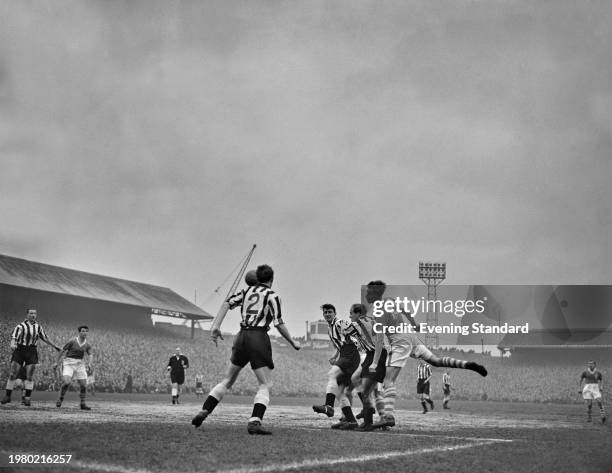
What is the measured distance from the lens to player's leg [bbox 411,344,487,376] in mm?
11742

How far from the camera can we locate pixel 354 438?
34.7 feet

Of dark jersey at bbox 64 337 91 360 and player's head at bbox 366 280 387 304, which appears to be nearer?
player's head at bbox 366 280 387 304

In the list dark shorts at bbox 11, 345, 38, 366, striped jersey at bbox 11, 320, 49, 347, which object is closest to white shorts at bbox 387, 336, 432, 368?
striped jersey at bbox 11, 320, 49, 347

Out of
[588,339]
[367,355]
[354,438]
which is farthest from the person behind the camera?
[588,339]

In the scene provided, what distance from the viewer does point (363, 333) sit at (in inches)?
542

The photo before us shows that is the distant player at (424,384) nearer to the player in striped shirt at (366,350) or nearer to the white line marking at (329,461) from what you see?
the player in striped shirt at (366,350)

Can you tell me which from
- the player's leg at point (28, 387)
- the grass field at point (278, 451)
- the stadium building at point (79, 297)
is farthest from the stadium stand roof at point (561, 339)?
the grass field at point (278, 451)

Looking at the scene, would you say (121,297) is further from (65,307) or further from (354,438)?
(354,438)

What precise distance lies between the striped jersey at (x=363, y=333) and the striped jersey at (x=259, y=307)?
3566mm

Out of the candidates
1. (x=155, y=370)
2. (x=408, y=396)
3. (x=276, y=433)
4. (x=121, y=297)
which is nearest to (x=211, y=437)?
(x=276, y=433)

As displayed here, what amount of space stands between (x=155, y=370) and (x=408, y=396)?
2175cm

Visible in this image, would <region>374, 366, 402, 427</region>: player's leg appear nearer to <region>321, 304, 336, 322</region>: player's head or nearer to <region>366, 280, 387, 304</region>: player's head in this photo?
<region>366, 280, 387, 304</region>: player's head

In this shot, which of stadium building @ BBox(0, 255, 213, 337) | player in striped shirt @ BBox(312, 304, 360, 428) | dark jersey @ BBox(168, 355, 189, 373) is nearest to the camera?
player in striped shirt @ BBox(312, 304, 360, 428)

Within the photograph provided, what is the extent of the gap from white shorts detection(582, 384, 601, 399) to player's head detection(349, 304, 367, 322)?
49.1 feet
